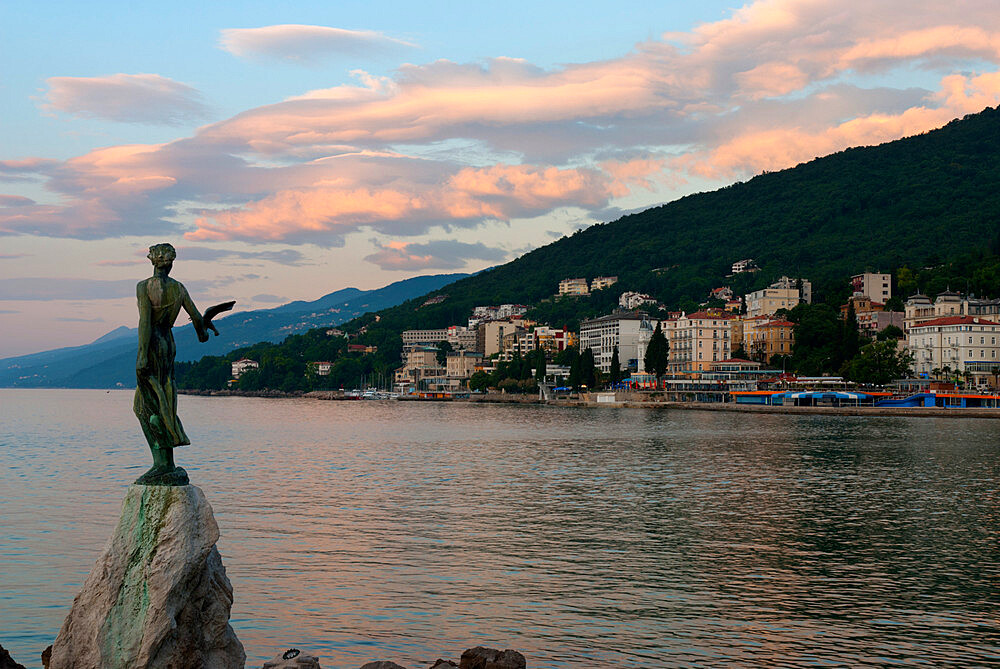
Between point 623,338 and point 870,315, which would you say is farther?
point 623,338

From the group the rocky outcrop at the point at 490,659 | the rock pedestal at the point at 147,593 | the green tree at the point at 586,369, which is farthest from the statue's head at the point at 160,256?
the green tree at the point at 586,369

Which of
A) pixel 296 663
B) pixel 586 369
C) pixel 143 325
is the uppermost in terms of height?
pixel 143 325

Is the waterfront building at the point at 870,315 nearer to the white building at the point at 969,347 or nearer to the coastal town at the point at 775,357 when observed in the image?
the coastal town at the point at 775,357

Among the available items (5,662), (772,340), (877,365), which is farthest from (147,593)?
(772,340)

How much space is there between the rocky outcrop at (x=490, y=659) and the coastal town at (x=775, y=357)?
104 metres

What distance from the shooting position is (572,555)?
71.1ft

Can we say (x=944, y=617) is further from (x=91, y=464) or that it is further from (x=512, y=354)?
(x=512, y=354)

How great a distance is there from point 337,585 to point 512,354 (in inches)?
7016

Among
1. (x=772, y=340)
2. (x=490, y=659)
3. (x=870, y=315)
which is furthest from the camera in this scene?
(x=772, y=340)

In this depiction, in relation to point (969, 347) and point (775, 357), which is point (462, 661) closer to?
point (969, 347)

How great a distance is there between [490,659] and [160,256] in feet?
22.4

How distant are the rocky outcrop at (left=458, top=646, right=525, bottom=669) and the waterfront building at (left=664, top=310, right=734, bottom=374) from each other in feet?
457

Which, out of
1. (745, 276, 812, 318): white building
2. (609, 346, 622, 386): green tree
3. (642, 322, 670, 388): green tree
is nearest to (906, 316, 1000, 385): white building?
(642, 322, 670, 388): green tree

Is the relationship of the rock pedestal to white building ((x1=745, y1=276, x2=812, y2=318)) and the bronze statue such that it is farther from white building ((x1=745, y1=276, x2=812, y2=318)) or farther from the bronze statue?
white building ((x1=745, y1=276, x2=812, y2=318))
